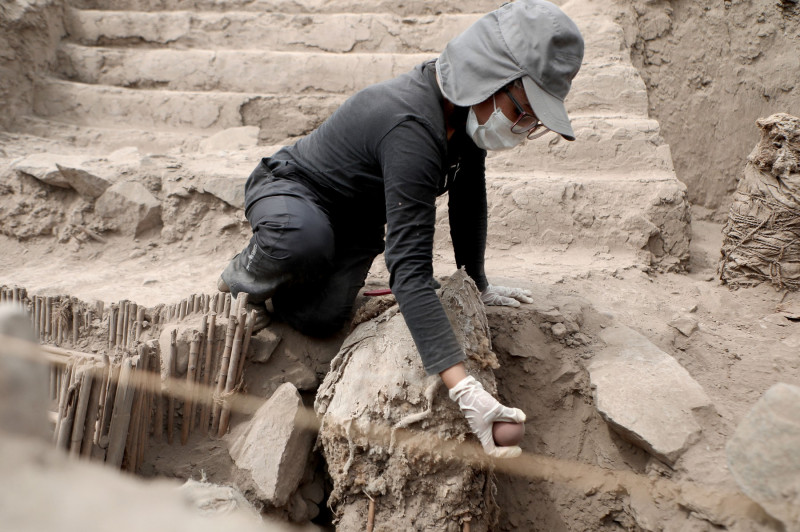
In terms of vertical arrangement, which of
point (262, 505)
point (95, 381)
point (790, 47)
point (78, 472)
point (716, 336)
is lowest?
point (262, 505)

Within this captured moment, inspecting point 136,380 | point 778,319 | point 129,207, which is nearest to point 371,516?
point 136,380

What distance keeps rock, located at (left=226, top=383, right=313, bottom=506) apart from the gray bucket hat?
120 cm

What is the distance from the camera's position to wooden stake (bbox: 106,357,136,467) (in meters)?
1.81

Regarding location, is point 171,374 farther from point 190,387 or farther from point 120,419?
point 120,419

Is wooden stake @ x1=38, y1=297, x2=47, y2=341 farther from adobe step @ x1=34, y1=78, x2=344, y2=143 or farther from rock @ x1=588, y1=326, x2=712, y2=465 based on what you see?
rock @ x1=588, y1=326, x2=712, y2=465

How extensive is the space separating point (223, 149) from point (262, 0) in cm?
164

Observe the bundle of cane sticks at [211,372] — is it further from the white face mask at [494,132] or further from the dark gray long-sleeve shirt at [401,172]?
the white face mask at [494,132]

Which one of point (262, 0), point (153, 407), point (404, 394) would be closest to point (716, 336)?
point (404, 394)

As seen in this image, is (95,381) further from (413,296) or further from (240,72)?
(240,72)

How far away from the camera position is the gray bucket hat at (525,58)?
175cm

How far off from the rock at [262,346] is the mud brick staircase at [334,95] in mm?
1278

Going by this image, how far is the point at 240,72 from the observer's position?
14.2 ft

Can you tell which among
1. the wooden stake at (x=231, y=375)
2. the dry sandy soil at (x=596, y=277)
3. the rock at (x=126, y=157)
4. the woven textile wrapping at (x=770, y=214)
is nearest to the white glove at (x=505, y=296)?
the dry sandy soil at (x=596, y=277)

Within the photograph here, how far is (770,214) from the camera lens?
272cm
